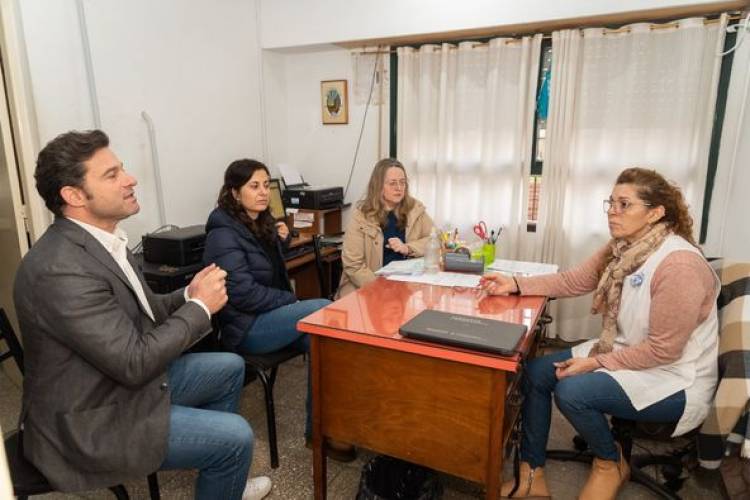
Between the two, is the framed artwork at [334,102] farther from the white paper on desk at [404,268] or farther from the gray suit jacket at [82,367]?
the gray suit jacket at [82,367]

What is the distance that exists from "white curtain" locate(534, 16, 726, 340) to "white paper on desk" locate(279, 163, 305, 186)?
1.89 meters

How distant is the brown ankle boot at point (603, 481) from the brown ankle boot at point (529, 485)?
6.0 inches

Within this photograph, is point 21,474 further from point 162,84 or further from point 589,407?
point 162,84

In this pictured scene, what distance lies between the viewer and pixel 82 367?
121 centimetres

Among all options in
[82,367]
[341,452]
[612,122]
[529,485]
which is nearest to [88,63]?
[82,367]

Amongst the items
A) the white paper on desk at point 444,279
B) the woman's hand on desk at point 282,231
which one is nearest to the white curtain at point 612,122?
the white paper on desk at point 444,279

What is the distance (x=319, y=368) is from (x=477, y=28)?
2.40 m

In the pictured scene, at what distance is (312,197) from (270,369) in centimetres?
182

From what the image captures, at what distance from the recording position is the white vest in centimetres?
154

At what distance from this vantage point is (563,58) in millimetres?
2920

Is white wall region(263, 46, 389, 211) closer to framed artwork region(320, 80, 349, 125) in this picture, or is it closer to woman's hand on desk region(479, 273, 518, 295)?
framed artwork region(320, 80, 349, 125)

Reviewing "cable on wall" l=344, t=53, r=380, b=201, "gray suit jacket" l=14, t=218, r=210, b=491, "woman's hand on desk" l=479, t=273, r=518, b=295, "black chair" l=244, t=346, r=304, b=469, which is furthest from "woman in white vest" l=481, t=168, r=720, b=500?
"cable on wall" l=344, t=53, r=380, b=201

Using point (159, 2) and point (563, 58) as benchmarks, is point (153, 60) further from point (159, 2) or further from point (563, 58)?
point (563, 58)

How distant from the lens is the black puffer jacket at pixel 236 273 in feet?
6.45
